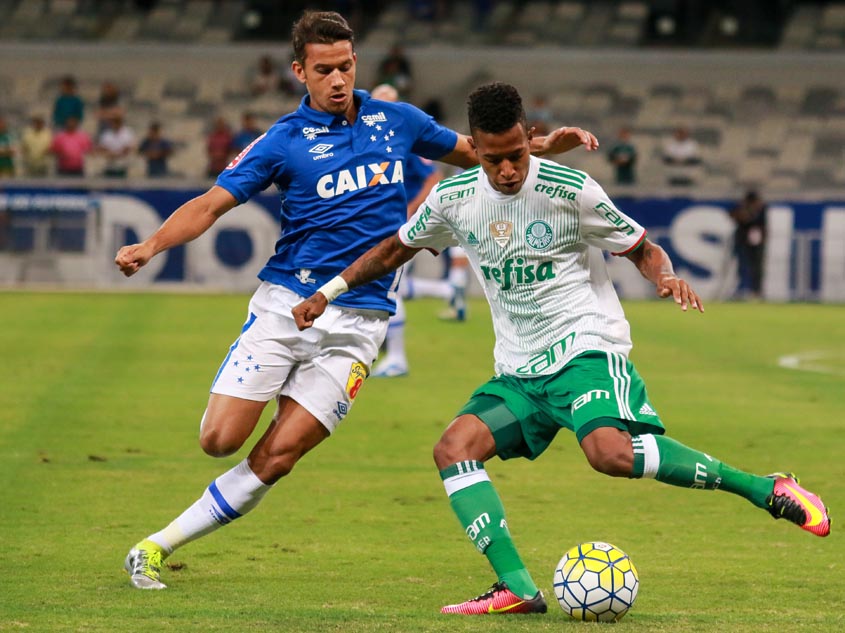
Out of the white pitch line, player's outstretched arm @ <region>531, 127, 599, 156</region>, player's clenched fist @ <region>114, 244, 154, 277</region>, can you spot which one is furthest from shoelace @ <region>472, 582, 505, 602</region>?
the white pitch line

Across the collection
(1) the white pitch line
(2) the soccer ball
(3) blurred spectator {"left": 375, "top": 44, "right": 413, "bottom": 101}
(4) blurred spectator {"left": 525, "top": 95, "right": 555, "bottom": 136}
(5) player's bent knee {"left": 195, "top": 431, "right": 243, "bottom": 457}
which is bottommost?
(1) the white pitch line

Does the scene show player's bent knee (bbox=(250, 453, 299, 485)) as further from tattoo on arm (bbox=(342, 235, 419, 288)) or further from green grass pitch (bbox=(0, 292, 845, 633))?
tattoo on arm (bbox=(342, 235, 419, 288))

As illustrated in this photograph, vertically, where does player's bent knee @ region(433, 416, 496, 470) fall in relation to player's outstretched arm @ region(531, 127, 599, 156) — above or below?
below

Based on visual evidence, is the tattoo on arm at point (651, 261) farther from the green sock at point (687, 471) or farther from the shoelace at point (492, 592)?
the shoelace at point (492, 592)

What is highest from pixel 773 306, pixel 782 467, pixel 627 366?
pixel 627 366

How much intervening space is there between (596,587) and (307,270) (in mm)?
1989

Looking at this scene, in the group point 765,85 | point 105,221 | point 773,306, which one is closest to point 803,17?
point 765,85

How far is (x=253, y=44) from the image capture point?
34.5 m

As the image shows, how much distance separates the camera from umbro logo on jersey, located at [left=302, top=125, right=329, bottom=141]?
6.59 meters

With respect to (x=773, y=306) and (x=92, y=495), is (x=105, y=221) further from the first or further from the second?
(x=92, y=495)

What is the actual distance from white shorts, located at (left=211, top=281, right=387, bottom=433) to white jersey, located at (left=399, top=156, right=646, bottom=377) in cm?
64

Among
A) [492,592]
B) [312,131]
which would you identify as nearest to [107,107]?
[312,131]

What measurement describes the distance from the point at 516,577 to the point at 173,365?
9928 millimetres

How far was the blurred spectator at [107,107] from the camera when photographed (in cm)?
3005
